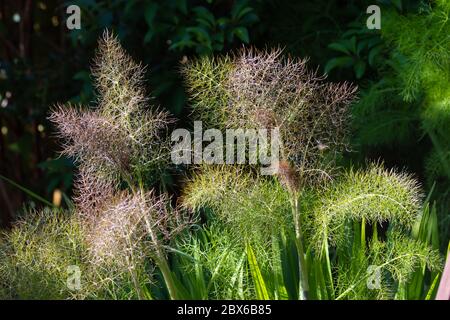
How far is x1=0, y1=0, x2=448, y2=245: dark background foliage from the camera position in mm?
2676

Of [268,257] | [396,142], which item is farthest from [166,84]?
[268,257]

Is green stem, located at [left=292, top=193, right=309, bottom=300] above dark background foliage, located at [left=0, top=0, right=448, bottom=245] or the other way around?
the other way around

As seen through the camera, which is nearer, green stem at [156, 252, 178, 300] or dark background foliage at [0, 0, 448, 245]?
green stem at [156, 252, 178, 300]

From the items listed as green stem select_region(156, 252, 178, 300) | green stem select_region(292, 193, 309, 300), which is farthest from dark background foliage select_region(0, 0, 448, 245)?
green stem select_region(156, 252, 178, 300)

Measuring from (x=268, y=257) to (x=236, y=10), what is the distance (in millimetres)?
1080

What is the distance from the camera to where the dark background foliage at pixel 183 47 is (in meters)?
2.68

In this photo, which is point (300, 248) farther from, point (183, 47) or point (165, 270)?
point (183, 47)

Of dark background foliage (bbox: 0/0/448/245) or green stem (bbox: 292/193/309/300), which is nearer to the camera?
green stem (bbox: 292/193/309/300)

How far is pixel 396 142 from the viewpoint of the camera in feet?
9.36

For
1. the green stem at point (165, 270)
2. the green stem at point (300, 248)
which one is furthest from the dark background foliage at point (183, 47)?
the green stem at point (165, 270)

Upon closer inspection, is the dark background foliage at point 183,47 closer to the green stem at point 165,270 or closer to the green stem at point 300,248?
the green stem at point 300,248

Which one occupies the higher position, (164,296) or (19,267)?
(19,267)

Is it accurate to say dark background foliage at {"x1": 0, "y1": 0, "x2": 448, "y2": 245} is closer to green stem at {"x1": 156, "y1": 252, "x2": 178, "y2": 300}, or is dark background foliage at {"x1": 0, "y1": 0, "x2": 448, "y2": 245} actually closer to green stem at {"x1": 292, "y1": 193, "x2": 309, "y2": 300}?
green stem at {"x1": 292, "y1": 193, "x2": 309, "y2": 300}

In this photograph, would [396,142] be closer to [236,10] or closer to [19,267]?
[236,10]
